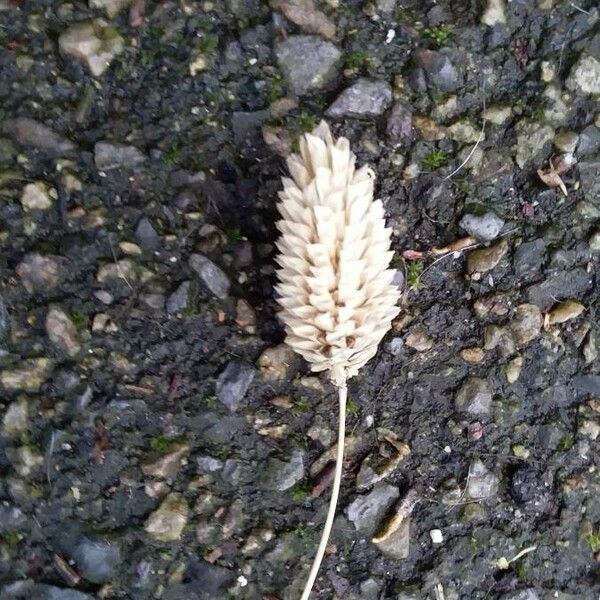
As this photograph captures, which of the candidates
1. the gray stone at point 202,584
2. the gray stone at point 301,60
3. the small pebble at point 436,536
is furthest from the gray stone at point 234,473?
the gray stone at point 301,60

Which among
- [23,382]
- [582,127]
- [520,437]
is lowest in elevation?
[520,437]

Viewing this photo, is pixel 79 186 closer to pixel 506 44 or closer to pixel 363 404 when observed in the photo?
pixel 363 404

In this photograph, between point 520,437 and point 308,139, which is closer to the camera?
point 308,139

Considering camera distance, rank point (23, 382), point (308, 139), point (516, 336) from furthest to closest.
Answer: point (516, 336), point (23, 382), point (308, 139)

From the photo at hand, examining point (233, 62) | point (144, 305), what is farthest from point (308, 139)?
point (144, 305)

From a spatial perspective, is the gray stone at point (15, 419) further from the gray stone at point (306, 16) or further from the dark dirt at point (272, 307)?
the gray stone at point (306, 16)

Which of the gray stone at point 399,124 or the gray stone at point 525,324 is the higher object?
the gray stone at point 399,124
